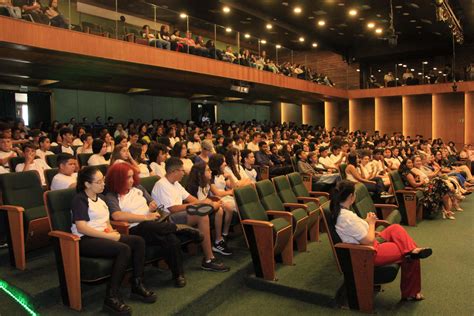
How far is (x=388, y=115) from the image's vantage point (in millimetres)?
16156

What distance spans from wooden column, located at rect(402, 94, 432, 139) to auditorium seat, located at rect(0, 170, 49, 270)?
14661 millimetres

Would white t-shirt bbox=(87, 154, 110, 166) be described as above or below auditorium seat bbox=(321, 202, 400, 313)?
above

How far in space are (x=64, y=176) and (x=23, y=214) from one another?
59 cm

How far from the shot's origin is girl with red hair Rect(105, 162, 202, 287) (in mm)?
3021

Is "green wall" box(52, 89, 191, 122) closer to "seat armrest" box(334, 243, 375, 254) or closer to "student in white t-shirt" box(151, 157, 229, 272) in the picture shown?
"student in white t-shirt" box(151, 157, 229, 272)

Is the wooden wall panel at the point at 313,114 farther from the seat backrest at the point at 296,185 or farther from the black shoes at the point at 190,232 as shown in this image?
the black shoes at the point at 190,232

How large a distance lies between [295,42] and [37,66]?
392 inches

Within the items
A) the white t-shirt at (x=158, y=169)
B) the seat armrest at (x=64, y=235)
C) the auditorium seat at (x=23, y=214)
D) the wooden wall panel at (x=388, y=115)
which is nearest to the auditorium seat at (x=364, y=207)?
the white t-shirt at (x=158, y=169)

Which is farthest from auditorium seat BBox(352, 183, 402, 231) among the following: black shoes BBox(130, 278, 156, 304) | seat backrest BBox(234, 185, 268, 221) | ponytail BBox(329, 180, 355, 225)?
black shoes BBox(130, 278, 156, 304)

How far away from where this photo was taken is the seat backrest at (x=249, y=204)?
3545mm

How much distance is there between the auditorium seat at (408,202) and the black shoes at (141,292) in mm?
3974

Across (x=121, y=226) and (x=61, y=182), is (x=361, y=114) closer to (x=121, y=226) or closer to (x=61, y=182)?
(x=61, y=182)

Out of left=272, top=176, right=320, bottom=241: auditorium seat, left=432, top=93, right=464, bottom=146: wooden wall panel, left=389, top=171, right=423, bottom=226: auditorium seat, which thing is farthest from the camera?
left=432, top=93, right=464, bottom=146: wooden wall panel

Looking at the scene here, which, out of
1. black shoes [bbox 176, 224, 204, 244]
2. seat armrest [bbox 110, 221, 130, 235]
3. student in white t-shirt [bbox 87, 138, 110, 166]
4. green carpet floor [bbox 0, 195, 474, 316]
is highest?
student in white t-shirt [bbox 87, 138, 110, 166]
